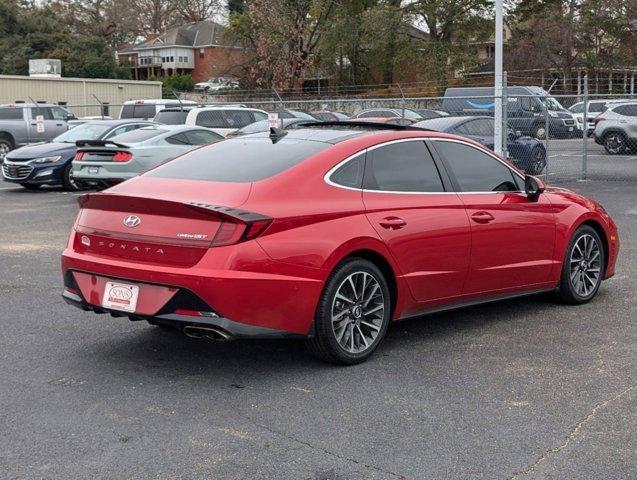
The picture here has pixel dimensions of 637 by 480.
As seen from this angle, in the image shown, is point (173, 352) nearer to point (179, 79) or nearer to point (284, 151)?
point (284, 151)

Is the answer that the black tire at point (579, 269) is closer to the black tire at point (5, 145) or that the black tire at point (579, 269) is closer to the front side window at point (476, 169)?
the front side window at point (476, 169)

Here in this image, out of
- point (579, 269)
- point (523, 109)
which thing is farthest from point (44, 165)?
point (523, 109)

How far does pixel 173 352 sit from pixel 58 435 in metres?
1.59

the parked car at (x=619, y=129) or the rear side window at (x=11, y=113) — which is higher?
the rear side window at (x=11, y=113)

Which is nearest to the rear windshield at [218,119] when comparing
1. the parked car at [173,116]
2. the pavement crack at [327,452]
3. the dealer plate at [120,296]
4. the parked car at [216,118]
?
the parked car at [216,118]

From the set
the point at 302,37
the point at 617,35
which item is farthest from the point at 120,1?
the point at 617,35

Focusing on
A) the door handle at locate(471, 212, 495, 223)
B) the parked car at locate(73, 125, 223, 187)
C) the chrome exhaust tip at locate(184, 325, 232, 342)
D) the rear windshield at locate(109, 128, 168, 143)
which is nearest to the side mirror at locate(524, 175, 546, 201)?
the door handle at locate(471, 212, 495, 223)

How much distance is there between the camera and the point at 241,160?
6.00 m

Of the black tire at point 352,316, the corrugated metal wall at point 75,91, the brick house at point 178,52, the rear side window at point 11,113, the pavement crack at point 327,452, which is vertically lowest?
the pavement crack at point 327,452

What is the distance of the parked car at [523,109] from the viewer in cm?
2283

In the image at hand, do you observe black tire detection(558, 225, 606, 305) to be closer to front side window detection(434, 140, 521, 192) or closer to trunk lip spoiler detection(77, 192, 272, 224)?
front side window detection(434, 140, 521, 192)

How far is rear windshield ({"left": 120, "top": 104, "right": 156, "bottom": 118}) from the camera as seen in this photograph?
27750mm

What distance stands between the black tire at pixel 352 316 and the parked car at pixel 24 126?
73.5ft

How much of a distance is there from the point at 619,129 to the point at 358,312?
2185 centimetres
